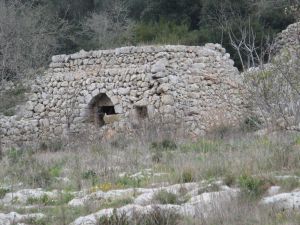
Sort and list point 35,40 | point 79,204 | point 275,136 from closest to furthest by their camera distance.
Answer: point 79,204 < point 275,136 < point 35,40

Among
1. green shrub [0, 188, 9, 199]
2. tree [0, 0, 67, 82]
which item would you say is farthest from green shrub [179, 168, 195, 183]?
tree [0, 0, 67, 82]

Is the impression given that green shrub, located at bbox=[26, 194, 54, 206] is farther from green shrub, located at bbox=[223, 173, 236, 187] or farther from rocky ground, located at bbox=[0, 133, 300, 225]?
green shrub, located at bbox=[223, 173, 236, 187]

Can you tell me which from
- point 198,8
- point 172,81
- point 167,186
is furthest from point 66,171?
point 198,8

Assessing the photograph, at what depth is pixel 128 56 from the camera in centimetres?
1583

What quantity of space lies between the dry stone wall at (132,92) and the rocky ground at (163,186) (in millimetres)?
3869

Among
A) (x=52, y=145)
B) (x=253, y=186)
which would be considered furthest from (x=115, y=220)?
(x=52, y=145)

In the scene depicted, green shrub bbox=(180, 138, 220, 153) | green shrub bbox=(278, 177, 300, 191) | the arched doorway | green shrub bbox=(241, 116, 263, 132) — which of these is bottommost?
green shrub bbox=(278, 177, 300, 191)

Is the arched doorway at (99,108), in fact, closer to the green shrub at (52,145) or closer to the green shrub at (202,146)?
the green shrub at (52,145)

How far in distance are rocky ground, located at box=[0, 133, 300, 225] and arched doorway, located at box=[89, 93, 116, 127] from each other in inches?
200

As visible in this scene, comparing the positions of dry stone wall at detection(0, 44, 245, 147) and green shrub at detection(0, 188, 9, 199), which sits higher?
dry stone wall at detection(0, 44, 245, 147)

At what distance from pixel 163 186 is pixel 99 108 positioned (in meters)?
8.93

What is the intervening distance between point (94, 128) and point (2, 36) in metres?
10.0

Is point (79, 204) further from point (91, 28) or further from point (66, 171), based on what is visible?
point (91, 28)

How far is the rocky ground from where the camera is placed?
20.3 feet
